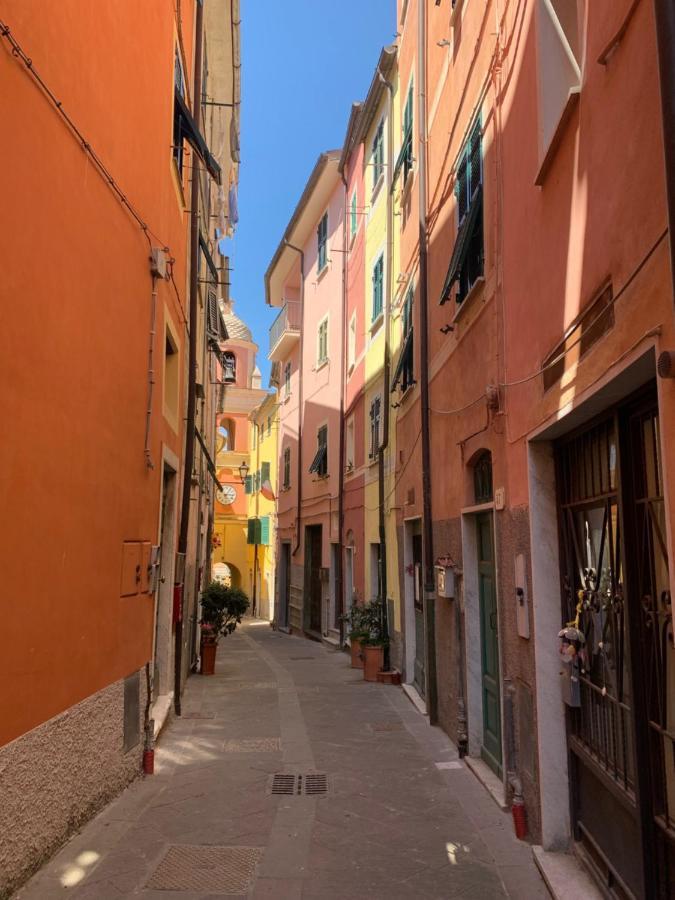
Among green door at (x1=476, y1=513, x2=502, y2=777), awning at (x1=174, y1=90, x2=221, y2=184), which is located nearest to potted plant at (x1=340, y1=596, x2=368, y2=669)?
green door at (x1=476, y1=513, x2=502, y2=777)

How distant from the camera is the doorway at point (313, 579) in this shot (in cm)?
1970

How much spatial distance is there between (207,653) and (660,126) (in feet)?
35.9

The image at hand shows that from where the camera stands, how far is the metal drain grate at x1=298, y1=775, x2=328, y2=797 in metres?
6.23

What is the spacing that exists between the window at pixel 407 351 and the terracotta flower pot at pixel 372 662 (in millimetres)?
4202

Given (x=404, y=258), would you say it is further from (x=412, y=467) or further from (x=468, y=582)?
(x=468, y=582)

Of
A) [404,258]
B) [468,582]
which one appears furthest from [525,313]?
[404,258]

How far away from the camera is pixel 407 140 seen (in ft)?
37.7

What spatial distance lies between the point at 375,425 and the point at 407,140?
521 centimetres

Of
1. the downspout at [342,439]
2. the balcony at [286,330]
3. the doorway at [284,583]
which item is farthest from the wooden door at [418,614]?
the balcony at [286,330]

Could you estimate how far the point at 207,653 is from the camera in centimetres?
1227

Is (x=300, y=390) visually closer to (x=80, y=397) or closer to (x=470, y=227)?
(x=470, y=227)

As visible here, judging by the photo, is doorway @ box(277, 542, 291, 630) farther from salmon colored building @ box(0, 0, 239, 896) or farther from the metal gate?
the metal gate

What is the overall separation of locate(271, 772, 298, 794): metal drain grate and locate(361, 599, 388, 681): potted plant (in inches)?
211

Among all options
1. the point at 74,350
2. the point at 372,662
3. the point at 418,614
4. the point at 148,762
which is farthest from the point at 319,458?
the point at 74,350
